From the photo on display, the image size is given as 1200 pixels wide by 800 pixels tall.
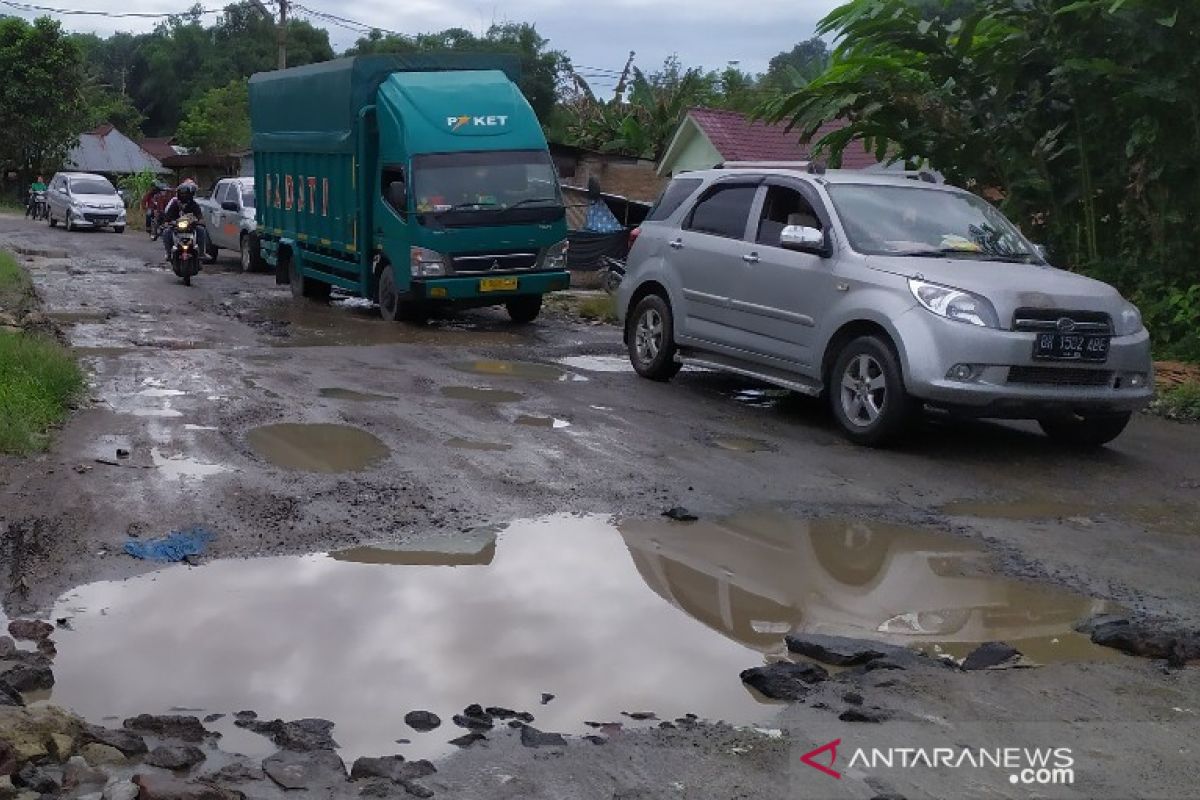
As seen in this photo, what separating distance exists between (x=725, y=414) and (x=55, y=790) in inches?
279

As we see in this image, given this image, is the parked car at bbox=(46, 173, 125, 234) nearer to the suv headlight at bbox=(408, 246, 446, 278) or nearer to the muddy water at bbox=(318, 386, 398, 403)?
the suv headlight at bbox=(408, 246, 446, 278)

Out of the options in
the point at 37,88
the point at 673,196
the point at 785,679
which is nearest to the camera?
the point at 785,679

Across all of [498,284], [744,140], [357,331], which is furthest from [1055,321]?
[744,140]

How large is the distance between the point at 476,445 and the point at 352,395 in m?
2.25

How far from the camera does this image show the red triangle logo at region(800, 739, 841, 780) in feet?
13.1

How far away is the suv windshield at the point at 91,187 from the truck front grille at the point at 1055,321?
3578cm

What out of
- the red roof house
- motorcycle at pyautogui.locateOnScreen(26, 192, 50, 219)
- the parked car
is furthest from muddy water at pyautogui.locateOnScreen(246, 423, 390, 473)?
motorcycle at pyautogui.locateOnScreen(26, 192, 50, 219)

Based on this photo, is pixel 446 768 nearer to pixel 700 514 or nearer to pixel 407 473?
pixel 700 514

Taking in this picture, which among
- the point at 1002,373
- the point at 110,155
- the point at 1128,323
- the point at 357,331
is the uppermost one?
the point at 110,155

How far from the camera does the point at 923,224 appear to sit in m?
9.86

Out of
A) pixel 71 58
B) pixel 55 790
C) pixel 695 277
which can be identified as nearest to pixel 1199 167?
pixel 695 277

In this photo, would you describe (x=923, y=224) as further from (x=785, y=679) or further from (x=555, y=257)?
(x=555, y=257)

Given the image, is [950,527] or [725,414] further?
[725,414]

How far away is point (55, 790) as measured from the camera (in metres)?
3.76
